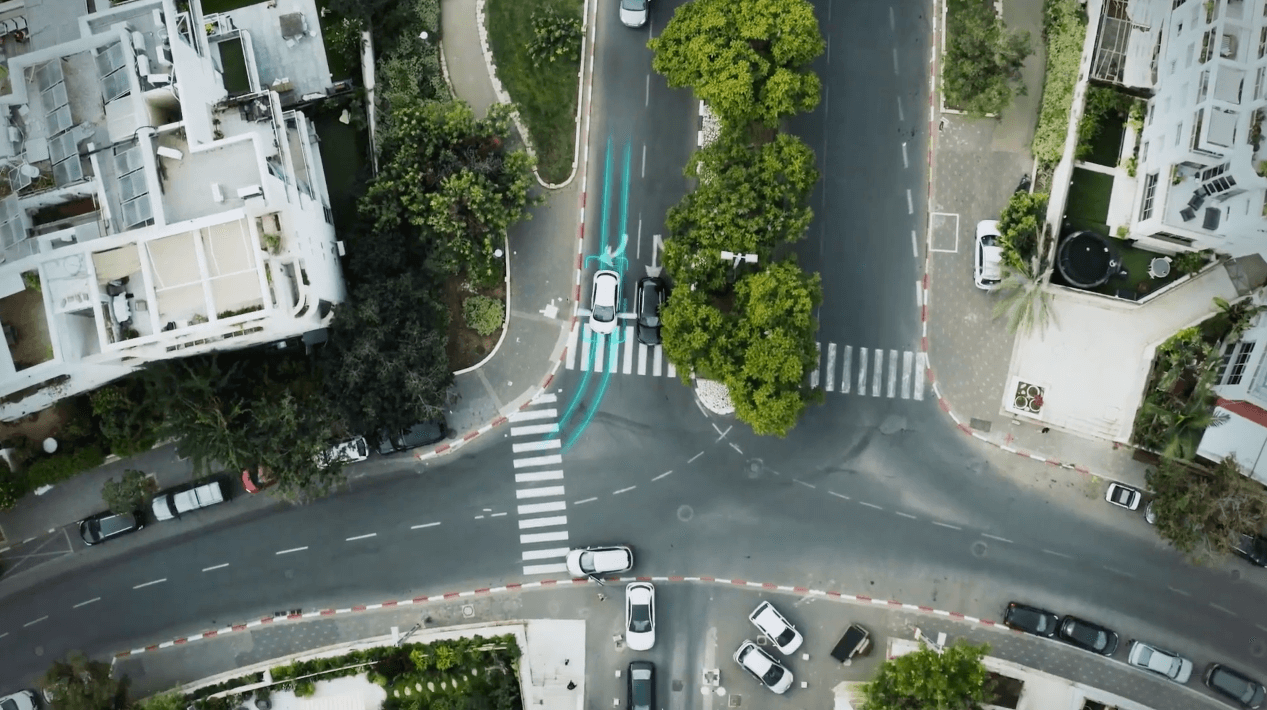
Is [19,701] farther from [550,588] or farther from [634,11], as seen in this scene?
[634,11]

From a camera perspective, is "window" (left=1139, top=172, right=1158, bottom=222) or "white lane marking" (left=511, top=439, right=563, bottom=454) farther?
"white lane marking" (left=511, top=439, right=563, bottom=454)

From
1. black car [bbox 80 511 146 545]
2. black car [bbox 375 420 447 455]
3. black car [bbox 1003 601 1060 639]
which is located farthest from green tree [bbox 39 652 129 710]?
black car [bbox 1003 601 1060 639]

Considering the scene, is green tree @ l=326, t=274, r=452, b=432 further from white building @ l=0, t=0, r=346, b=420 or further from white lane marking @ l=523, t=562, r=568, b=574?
white lane marking @ l=523, t=562, r=568, b=574

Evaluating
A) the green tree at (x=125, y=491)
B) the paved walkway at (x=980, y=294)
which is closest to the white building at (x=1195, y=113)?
the paved walkway at (x=980, y=294)

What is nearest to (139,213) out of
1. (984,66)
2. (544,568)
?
(544,568)

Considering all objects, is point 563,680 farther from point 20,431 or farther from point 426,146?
point 20,431

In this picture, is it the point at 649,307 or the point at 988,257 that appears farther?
the point at 649,307
